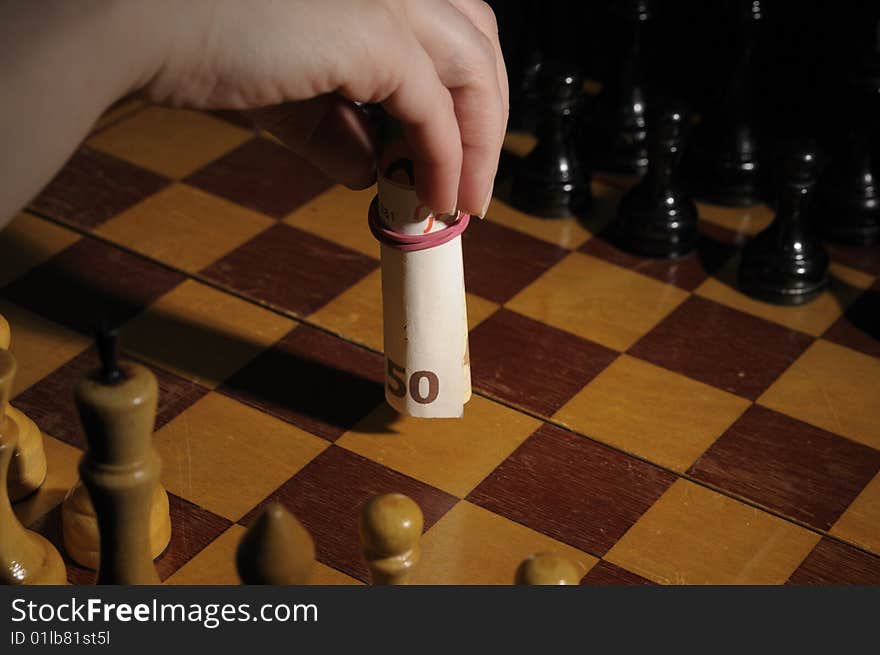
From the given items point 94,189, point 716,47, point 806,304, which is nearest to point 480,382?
point 806,304

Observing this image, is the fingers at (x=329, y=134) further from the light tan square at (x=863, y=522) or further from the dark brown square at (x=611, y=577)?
the light tan square at (x=863, y=522)

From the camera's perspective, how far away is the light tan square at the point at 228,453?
1151 mm

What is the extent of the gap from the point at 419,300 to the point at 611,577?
0.94ft

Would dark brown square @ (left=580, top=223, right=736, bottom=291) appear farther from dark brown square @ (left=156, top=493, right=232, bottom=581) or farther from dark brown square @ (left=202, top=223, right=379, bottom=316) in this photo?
dark brown square @ (left=156, top=493, right=232, bottom=581)

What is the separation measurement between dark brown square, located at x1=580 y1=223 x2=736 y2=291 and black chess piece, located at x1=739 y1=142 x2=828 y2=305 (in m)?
0.06

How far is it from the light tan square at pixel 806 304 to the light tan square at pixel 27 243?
0.72 m

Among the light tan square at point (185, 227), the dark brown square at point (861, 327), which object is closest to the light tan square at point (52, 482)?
the light tan square at point (185, 227)

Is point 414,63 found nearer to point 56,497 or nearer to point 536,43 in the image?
point 56,497

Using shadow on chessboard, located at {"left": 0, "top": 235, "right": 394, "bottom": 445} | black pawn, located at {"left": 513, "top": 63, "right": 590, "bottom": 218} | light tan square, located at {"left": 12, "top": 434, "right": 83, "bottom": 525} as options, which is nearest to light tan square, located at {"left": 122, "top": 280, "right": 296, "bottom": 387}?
shadow on chessboard, located at {"left": 0, "top": 235, "right": 394, "bottom": 445}

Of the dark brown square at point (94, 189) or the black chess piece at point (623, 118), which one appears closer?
the dark brown square at point (94, 189)

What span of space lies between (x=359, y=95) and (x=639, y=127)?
2.85ft

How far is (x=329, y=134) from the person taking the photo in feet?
3.63

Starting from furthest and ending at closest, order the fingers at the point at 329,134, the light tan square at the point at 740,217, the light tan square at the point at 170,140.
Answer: the light tan square at the point at 170,140 < the light tan square at the point at 740,217 < the fingers at the point at 329,134

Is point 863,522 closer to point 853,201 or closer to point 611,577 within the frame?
point 611,577
